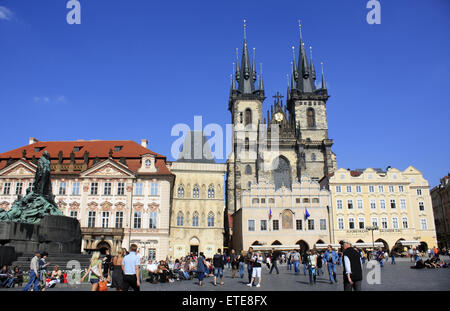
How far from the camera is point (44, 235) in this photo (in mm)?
15961

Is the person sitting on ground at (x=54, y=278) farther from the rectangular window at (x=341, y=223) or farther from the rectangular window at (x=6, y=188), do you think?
the rectangular window at (x=341, y=223)

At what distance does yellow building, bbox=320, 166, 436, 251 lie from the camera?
4700 cm

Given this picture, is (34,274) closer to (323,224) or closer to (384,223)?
(323,224)

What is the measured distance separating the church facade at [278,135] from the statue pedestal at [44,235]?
37.6 meters

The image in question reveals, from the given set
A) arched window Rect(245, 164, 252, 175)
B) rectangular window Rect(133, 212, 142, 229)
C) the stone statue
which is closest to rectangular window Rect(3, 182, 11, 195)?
rectangular window Rect(133, 212, 142, 229)

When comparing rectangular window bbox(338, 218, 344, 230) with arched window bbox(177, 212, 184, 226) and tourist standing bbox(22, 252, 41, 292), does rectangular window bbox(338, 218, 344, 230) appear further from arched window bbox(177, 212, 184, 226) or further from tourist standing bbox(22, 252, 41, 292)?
tourist standing bbox(22, 252, 41, 292)

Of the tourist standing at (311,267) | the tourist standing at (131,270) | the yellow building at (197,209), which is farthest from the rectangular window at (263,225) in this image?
the tourist standing at (131,270)

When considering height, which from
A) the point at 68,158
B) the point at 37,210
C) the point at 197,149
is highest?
the point at 197,149

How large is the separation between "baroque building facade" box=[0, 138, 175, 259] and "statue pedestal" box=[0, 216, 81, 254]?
20.5 m
